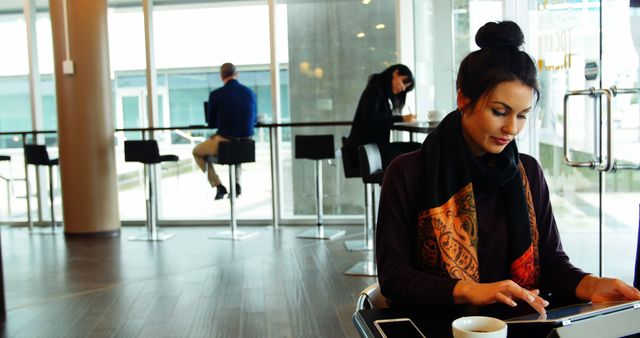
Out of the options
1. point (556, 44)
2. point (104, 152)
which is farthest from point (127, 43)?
point (556, 44)

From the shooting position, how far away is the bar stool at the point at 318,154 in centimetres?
649

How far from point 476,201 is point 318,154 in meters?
4.94

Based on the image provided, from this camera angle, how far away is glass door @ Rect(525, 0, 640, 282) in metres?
3.08

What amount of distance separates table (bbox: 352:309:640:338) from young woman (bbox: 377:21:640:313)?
0.22 meters

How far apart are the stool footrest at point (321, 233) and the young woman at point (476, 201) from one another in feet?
15.8

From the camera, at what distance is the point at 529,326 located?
3.77 feet

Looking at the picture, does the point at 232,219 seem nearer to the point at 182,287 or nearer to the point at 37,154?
the point at 182,287

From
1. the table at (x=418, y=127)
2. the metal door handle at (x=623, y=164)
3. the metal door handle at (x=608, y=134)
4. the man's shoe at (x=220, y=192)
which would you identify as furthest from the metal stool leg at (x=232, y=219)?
the metal door handle at (x=623, y=164)

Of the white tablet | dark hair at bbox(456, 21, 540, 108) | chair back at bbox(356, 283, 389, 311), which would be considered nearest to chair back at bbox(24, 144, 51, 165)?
chair back at bbox(356, 283, 389, 311)

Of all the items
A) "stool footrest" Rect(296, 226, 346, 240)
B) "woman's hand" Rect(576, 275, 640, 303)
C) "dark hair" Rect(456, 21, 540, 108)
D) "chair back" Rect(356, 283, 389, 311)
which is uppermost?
"dark hair" Rect(456, 21, 540, 108)

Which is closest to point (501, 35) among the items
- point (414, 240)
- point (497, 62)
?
point (497, 62)

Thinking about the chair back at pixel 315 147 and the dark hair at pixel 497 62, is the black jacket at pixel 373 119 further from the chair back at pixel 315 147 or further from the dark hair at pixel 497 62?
the dark hair at pixel 497 62

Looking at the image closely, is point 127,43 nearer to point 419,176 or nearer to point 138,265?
point 138,265

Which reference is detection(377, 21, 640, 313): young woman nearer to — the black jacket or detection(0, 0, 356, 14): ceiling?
the black jacket
